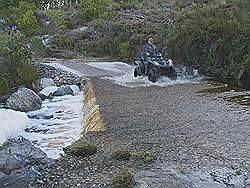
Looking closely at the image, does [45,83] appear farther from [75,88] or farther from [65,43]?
[65,43]

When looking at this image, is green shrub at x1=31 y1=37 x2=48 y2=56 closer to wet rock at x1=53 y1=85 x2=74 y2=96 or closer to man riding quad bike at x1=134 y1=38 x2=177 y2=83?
wet rock at x1=53 y1=85 x2=74 y2=96

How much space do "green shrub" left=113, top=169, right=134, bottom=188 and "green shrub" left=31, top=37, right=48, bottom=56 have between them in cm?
2026

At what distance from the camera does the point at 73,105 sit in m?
15.2

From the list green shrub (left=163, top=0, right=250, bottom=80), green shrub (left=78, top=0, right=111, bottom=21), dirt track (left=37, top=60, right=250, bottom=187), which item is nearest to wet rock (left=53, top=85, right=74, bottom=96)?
dirt track (left=37, top=60, right=250, bottom=187)

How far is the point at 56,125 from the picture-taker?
1255cm

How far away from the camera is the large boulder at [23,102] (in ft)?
47.6

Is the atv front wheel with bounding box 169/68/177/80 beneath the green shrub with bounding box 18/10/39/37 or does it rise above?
beneath

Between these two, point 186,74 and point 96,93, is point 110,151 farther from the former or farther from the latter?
point 186,74

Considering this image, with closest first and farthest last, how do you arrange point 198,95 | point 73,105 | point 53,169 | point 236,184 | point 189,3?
point 236,184 < point 53,169 < point 198,95 < point 73,105 < point 189,3

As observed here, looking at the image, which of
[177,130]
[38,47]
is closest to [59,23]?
[38,47]

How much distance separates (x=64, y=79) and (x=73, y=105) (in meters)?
4.39

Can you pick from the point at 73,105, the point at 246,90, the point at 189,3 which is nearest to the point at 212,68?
the point at 246,90

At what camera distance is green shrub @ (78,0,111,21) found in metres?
33.7

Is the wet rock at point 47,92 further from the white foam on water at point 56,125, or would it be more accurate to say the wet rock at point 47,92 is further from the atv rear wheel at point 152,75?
the atv rear wheel at point 152,75
